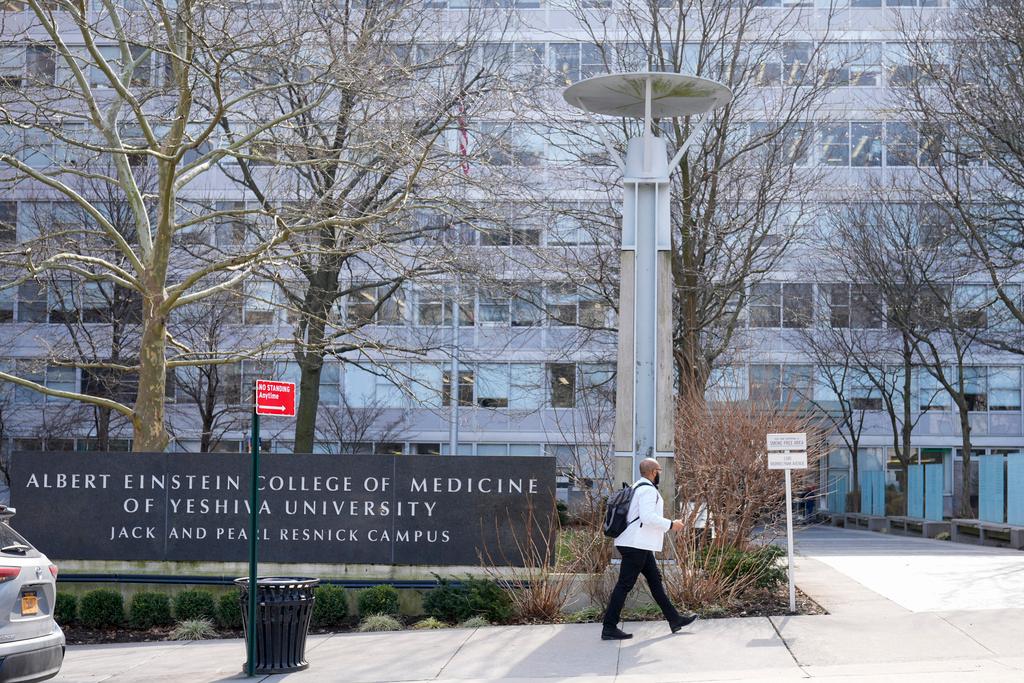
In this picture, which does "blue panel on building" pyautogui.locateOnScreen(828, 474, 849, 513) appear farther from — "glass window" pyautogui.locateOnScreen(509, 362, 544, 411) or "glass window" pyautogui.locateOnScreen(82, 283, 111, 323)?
"glass window" pyautogui.locateOnScreen(82, 283, 111, 323)

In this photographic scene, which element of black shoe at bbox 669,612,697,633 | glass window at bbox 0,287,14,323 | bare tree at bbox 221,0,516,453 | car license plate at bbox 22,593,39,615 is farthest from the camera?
glass window at bbox 0,287,14,323

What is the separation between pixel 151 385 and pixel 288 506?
140 inches

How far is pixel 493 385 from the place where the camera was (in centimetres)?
3972

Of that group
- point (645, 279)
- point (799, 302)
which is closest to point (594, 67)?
point (645, 279)

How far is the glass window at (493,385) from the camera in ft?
127

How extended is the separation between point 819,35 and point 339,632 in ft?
81.3

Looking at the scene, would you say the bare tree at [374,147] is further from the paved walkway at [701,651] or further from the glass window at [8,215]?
the glass window at [8,215]

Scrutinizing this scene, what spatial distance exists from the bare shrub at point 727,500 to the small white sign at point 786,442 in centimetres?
152

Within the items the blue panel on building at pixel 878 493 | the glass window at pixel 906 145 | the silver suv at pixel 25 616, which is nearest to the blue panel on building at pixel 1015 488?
the glass window at pixel 906 145

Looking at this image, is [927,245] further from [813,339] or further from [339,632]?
[339,632]

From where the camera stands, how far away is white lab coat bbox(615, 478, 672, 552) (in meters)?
11.4

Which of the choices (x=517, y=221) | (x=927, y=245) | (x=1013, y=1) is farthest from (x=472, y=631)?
(x=927, y=245)

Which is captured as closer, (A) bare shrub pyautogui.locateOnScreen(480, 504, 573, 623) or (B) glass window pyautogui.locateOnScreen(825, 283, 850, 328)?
(A) bare shrub pyautogui.locateOnScreen(480, 504, 573, 623)

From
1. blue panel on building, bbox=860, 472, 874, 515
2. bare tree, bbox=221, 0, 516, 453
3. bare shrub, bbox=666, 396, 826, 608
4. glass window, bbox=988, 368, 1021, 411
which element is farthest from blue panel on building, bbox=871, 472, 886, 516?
bare shrub, bbox=666, 396, 826, 608
